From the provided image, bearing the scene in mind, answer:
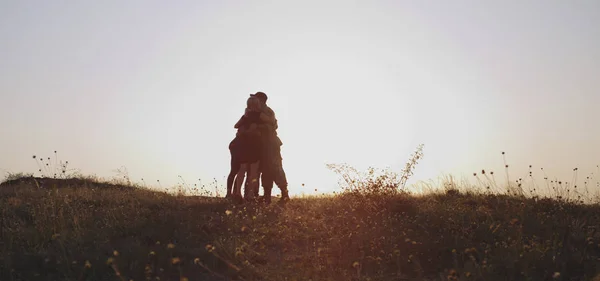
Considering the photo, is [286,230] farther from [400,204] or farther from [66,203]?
[66,203]

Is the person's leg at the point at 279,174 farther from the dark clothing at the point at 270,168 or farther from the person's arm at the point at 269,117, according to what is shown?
the person's arm at the point at 269,117

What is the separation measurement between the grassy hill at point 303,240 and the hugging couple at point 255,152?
127cm

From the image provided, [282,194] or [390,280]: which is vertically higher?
[282,194]

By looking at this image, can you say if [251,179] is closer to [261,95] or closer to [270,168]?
[270,168]

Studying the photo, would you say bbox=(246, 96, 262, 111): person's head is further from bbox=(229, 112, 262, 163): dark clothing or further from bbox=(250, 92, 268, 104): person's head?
bbox=(250, 92, 268, 104): person's head

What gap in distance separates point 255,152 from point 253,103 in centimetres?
111

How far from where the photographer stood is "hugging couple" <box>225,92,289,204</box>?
12.3 metres

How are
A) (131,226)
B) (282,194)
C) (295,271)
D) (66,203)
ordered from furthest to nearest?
(282,194) → (66,203) → (131,226) → (295,271)

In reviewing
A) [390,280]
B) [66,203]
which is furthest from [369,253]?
[66,203]

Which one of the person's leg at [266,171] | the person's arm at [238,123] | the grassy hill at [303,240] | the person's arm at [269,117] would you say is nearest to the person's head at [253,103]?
the person's arm at [269,117]

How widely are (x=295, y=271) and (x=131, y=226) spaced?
3071mm

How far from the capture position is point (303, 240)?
8.42m

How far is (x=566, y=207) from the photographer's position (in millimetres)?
10680

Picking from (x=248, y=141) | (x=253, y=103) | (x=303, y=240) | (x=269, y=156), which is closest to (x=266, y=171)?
(x=269, y=156)
